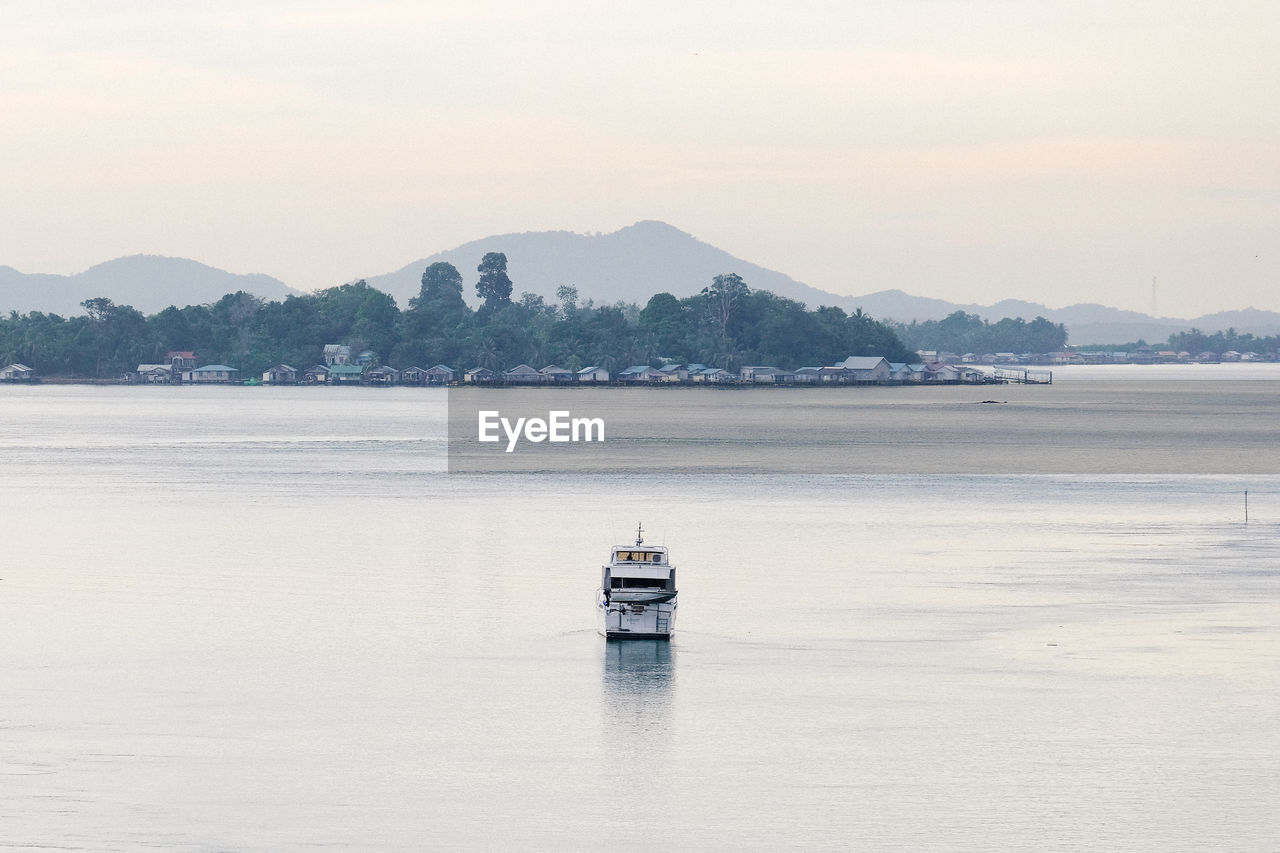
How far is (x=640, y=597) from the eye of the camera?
52.9 metres

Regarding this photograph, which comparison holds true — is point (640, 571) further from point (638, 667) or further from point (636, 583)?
point (638, 667)

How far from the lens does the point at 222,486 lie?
116062 mm

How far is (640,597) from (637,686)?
19.8ft

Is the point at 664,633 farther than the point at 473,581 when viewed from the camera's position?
No

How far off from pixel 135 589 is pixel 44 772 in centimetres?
3043

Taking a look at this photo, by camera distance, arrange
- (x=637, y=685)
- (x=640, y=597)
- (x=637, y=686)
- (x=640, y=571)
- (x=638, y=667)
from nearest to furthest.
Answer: (x=637, y=686) < (x=637, y=685) < (x=638, y=667) < (x=640, y=597) < (x=640, y=571)

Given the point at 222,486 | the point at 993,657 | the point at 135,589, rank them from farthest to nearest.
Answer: the point at 222,486
the point at 135,589
the point at 993,657

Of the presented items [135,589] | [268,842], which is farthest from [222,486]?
Result: [268,842]

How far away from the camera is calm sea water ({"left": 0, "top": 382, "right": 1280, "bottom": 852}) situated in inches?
1359

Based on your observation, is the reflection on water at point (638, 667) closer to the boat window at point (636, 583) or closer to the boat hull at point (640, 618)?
the boat hull at point (640, 618)

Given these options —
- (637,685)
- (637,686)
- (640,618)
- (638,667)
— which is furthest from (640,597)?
(637,686)

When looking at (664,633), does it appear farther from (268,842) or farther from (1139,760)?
(268,842)

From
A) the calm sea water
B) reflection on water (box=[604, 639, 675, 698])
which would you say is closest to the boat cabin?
reflection on water (box=[604, 639, 675, 698])

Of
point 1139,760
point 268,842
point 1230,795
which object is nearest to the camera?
point 268,842
